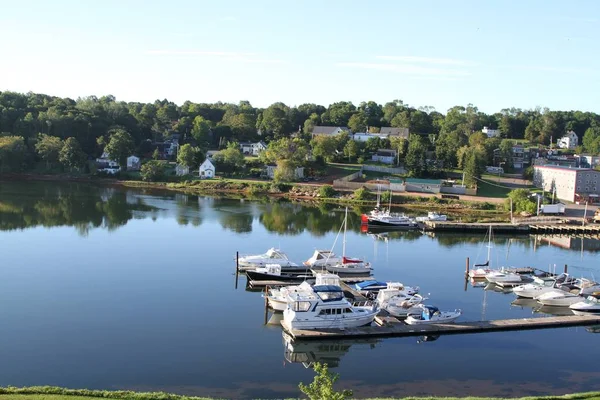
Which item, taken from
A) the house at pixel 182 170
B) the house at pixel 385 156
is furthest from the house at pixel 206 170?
the house at pixel 385 156

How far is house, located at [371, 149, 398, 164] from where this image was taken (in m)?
83.8

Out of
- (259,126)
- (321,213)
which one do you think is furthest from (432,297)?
(259,126)

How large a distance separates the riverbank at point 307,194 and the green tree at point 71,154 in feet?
6.08

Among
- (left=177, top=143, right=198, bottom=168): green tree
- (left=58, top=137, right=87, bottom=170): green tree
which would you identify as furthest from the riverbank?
(left=177, top=143, right=198, bottom=168): green tree

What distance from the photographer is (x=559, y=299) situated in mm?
28141

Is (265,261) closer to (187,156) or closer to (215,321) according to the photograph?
(215,321)

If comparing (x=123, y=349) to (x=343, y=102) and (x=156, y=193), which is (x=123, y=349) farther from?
(x=343, y=102)

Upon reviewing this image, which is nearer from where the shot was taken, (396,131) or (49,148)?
(49,148)

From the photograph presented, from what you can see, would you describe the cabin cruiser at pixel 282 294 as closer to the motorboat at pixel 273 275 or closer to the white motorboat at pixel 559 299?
the motorboat at pixel 273 275

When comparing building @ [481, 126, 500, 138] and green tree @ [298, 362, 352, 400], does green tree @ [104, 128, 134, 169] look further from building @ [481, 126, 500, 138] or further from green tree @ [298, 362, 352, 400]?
green tree @ [298, 362, 352, 400]

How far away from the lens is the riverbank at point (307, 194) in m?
62.1

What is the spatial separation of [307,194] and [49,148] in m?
34.7

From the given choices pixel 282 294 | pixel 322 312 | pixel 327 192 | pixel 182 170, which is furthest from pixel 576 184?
pixel 322 312

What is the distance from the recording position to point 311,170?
78.2 meters
